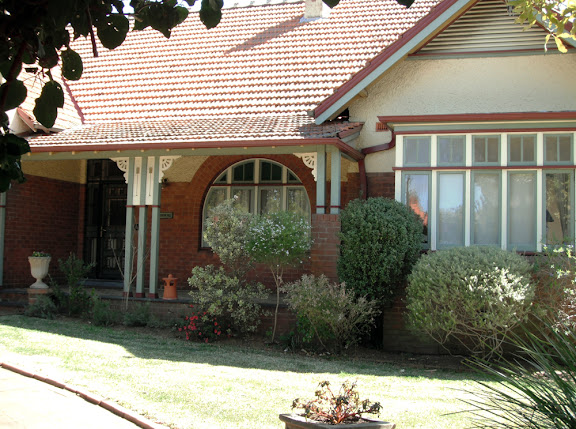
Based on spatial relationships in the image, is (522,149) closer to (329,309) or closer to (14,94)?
(329,309)

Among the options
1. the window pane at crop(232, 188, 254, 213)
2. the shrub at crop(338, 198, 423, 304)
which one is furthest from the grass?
the window pane at crop(232, 188, 254, 213)

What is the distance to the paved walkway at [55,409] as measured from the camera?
5.13 metres

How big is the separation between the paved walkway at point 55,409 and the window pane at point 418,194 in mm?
6103

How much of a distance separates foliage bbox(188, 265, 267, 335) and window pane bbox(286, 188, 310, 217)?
120 inches

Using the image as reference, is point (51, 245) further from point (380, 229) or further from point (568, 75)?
point (568, 75)

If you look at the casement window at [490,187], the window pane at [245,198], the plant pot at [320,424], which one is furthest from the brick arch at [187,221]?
the plant pot at [320,424]

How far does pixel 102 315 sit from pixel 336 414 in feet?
22.5

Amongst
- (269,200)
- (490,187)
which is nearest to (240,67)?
(269,200)

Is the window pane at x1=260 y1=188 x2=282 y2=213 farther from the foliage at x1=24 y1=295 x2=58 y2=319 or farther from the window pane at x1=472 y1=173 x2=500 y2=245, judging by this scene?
the foliage at x1=24 y1=295 x2=58 y2=319

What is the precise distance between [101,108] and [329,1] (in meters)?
11.6

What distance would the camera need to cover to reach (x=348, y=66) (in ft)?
40.8

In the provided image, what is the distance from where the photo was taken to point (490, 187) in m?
9.84

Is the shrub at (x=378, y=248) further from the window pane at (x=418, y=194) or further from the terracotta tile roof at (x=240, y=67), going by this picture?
the terracotta tile roof at (x=240, y=67)

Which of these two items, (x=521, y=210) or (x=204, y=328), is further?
(x=521, y=210)
